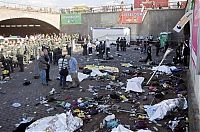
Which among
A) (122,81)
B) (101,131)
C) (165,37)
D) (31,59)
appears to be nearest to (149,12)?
(165,37)

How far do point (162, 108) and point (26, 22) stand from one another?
151ft

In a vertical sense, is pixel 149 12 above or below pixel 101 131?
above

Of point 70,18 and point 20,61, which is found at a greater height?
point 70,18

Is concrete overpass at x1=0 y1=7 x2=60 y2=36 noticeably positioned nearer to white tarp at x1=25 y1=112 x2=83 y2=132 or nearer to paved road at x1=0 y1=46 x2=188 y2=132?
paved road at x1=0 y1=46 x2=188 y2=132

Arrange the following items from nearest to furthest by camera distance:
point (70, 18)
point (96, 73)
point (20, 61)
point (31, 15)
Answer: point (96, 73)
point (20, 61)
point (31, 15)
point (70, 18)

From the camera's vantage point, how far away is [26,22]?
53375 mm

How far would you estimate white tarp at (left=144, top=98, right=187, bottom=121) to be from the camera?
396 inches

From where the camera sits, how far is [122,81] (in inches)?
648

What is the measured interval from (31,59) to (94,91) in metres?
11.7

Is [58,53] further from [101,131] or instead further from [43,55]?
[101,131]

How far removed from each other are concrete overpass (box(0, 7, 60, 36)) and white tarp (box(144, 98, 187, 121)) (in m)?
33.9

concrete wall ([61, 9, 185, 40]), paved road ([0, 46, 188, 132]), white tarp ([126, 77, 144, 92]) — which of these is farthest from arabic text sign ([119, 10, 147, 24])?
white tarp ([126, 77, 144, 92])

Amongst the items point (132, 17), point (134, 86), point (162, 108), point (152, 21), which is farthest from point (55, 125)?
point (132, 17)

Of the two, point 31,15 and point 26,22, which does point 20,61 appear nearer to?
point 31,15
